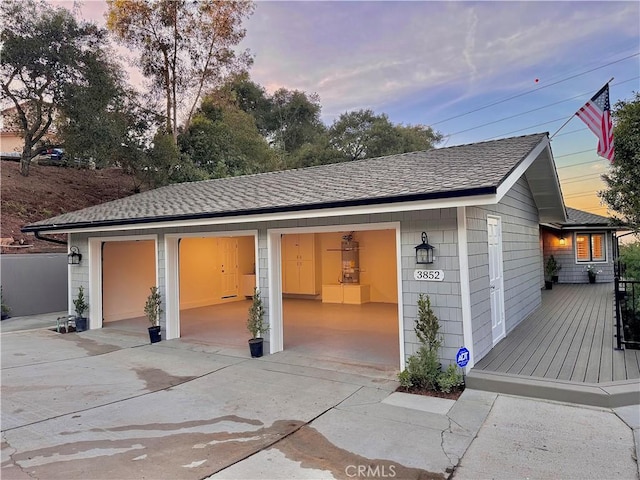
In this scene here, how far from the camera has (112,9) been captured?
679 inches

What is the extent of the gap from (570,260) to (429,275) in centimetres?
1324

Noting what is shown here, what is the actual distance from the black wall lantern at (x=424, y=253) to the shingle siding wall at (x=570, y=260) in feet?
40.9

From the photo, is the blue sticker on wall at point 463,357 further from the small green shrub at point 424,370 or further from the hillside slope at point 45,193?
the hillside slope at point 45,193

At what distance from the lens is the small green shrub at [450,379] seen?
4.54m

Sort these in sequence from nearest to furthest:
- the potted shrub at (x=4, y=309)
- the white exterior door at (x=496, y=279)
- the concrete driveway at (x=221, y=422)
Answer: the concrete driveway at (x=221, y=422) < the white exterior door at (x=496, y=279) < the potted shrub at (x=4, y=309)

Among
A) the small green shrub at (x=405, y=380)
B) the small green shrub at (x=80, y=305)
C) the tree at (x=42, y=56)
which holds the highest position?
the tree at (x=42, y=56)

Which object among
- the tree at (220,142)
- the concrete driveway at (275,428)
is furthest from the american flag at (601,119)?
the tree at (220,142)

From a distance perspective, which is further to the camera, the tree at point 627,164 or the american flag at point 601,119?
the tree at point 627,164

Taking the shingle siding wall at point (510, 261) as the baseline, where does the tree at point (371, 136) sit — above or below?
above

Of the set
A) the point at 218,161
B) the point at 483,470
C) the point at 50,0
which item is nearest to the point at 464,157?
the point at 483,470

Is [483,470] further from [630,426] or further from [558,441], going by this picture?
[630,426]

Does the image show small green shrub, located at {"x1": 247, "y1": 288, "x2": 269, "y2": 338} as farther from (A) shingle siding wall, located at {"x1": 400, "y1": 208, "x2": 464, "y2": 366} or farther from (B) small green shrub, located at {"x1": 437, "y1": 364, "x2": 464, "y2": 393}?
(B) small green shrub, located at {"x1": 437, "y1": 364, "x2": 464, "y2": 393}

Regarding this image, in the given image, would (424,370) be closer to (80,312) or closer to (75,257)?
(80,312)

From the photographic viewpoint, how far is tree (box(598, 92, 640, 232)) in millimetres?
8727
